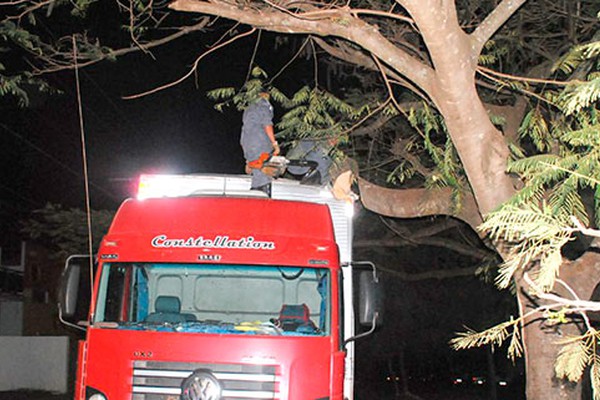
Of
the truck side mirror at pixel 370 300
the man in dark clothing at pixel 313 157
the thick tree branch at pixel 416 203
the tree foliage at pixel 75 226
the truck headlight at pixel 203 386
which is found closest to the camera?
the truck headlight at pixel 203 386

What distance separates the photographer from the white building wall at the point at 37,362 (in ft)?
68.6

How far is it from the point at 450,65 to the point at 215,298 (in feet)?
10.9

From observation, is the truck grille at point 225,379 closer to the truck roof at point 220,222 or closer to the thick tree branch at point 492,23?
the truck roof at point 220,222

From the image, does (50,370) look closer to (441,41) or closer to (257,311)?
(257,311)

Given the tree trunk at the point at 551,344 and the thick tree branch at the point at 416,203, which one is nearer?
the tree trunk at the point at 551,344

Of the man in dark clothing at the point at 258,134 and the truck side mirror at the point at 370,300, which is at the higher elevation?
the man in dark clothing at the point at 258,134

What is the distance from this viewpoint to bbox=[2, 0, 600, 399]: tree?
278 inches

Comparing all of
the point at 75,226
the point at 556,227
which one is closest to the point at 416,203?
the point at 556,227

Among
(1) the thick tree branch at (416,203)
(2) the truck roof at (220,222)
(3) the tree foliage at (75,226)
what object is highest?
(3) the tree foliage at (75,226)

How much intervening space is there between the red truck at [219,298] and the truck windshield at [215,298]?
0.01 meters

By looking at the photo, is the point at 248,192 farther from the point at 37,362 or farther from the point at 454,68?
the point at 37,362

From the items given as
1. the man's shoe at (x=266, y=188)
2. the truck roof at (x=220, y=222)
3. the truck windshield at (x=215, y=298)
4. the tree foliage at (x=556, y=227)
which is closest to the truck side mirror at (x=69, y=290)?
the truck windshield at (x=215, y=298)

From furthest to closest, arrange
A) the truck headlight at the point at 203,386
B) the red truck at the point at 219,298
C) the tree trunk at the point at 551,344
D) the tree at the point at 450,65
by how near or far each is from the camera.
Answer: the tree trunk at the point at 551,344
the tree at the point at 450,65
the red truck at the point at 219,298
the truck headlight at the point at 203,386

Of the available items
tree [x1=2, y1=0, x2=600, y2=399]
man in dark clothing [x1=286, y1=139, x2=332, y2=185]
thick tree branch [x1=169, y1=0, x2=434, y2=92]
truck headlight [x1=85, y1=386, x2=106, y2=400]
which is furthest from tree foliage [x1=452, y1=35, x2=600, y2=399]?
man in dark clothing [x1=286, y1=139, x2=332, y2=185]
